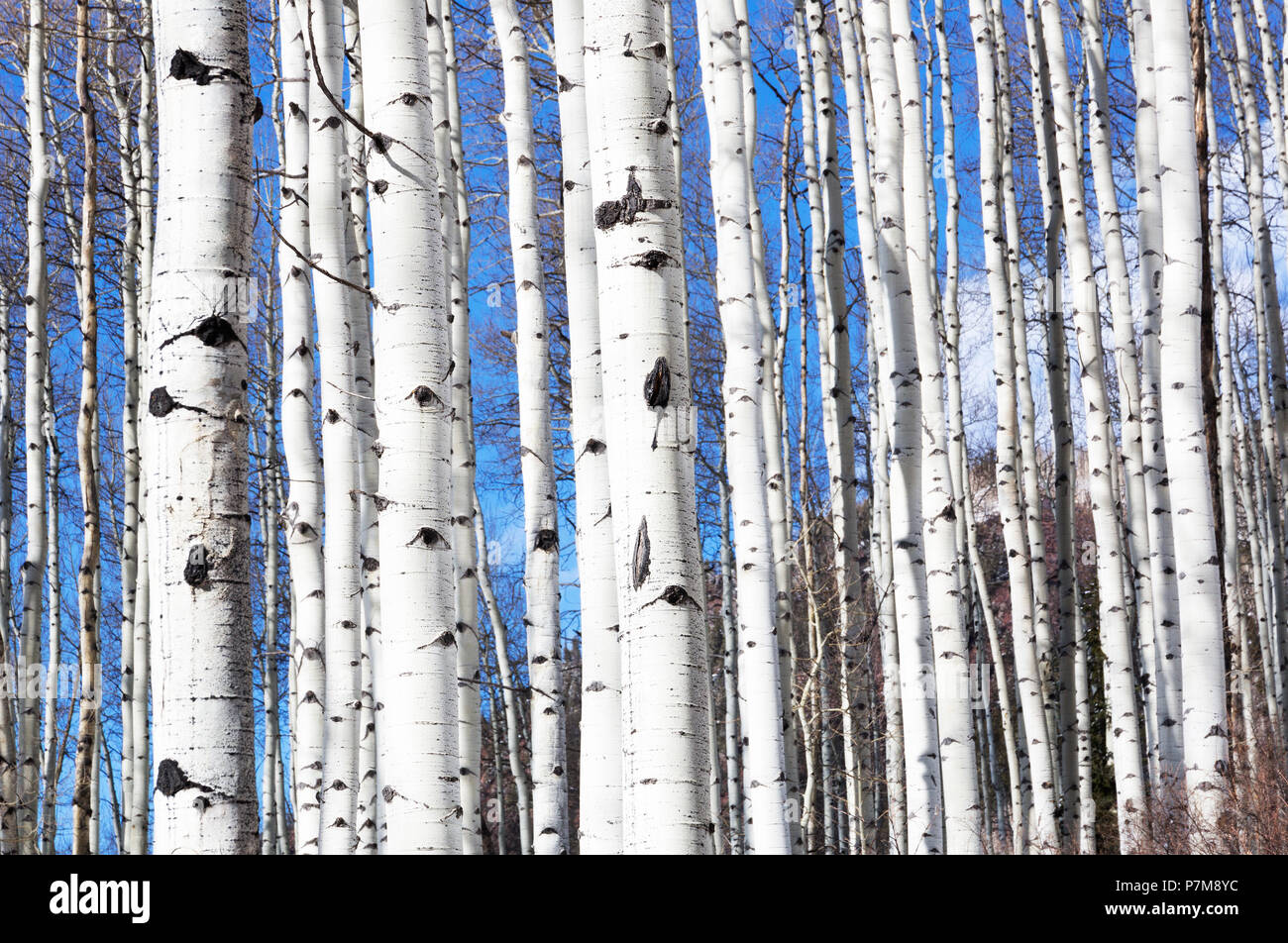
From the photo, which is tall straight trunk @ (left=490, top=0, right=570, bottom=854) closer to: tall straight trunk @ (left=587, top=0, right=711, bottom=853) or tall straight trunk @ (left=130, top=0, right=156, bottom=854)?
tall straight trunk @ (left=587, top=0, right=711, bottom=853)

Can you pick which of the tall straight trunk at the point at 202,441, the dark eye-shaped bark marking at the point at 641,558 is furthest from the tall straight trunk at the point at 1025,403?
the tall straight trunk at the point at 202,441

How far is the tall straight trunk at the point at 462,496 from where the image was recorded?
218 inches

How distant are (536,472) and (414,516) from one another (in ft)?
8.50

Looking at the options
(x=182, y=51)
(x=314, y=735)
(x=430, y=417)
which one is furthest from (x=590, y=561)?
(x=182, y=51)

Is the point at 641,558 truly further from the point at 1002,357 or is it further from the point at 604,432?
the point at 1002,357

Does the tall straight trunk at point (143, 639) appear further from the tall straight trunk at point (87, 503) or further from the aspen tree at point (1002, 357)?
the aspen tree at point (1002, 357)

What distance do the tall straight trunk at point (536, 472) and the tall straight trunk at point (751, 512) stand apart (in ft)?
3.20

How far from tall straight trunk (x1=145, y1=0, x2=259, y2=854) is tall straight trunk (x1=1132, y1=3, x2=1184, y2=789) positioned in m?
5.50

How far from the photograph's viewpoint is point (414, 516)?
3.13 metres

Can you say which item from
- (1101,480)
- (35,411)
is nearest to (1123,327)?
(1101,480)

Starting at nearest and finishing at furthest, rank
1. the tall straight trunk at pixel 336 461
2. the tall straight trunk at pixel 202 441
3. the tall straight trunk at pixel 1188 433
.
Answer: the tall straight trunk at pixel 202 441
the tall straight trunk at pixel 336 461
the tall straight trunk at pixel 1188 433

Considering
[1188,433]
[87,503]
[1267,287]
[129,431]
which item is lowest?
[1188,433]

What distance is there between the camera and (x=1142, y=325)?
7.44m
